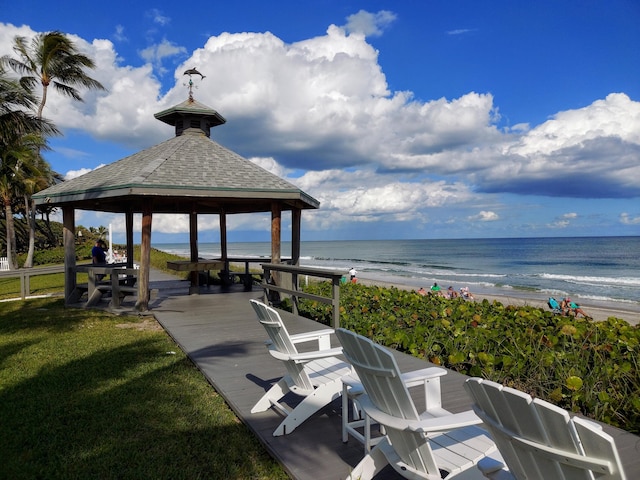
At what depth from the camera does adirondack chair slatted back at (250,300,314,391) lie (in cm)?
376

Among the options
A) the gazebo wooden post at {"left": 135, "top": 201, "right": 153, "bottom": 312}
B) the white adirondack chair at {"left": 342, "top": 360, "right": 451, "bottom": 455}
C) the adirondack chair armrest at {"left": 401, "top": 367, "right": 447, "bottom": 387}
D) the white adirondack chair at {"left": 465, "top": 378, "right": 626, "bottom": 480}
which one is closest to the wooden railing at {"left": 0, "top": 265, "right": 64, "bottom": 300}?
the gazebo wooden post at {"left": 135, "top": 201, "right": 153, "bottom": 312}

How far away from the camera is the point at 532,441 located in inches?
70.9

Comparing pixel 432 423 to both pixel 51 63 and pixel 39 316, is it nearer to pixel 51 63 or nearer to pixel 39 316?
pixel 39 316

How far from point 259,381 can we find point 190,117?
9478 mm

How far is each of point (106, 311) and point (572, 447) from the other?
10217 mm

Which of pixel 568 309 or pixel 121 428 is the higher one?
pixel 568 309

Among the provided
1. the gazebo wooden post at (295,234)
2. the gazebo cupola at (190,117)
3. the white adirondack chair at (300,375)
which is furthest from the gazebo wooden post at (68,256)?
the white adirondack chair at (300,375)

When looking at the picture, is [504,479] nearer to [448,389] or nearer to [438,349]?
[448,389]

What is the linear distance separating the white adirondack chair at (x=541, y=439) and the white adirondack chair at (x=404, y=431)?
13.4 inches

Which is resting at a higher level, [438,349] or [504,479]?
[504,479]

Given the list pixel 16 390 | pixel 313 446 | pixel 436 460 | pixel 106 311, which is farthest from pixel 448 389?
pixel 106 311

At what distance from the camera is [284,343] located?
3.84 metres

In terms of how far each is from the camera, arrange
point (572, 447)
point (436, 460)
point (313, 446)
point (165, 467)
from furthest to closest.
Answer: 1. point (313, 446)
2. point (165, 467)
3. point (436, 460)
4. point (572, 447)

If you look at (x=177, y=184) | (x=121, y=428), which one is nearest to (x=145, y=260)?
(x=177, y=184)
